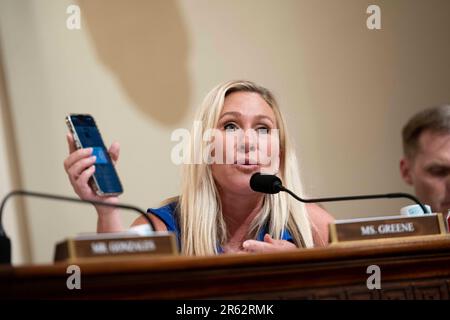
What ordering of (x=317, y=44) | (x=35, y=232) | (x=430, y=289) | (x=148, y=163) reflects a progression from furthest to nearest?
1. (x=317, y=44)
2. (x=148, y=163)
3. (x=35, y=232)
4. (x=430, y=289)

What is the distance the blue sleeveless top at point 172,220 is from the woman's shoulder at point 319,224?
11cm

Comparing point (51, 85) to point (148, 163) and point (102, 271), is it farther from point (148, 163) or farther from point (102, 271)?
point (102, 271)

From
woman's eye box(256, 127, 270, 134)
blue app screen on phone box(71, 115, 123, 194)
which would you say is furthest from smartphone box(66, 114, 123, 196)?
woman's eye box(256, 127, 270, 134)

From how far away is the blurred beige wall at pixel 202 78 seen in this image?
2178mm

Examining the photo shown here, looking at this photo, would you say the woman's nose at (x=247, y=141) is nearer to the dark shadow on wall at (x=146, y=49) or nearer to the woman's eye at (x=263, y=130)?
the woman's eye at (x=263, y=130)

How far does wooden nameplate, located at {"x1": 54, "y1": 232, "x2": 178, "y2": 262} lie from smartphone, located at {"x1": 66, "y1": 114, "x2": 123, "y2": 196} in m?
0.27

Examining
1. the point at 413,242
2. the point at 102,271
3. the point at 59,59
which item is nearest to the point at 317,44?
the point at 59,59

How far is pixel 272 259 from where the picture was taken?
1.05 metres

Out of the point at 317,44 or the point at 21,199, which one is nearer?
the point at 21,199

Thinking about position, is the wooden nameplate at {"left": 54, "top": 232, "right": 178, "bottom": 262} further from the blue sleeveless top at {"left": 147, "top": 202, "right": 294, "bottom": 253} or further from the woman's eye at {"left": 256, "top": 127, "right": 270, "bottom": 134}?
the woman's eye at {"left": 256, "top": 127, "right": 270, "bottom": 134}

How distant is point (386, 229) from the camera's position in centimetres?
118

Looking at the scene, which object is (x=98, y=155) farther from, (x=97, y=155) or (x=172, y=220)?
(x=172, y=220)

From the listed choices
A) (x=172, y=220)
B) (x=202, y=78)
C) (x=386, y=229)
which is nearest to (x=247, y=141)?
(x=172, y=220)

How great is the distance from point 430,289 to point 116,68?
1.39m
